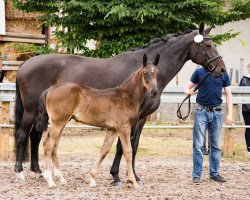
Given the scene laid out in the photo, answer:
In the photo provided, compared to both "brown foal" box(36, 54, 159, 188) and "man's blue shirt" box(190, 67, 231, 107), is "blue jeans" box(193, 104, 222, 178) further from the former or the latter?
"brown foal" box(36, 54, 159, 188)

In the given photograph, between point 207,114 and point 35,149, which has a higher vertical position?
point 207,114

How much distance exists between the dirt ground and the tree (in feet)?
7.90

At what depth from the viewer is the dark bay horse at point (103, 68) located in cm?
1037

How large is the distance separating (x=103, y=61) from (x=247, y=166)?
3530 mm

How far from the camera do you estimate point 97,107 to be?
31.3 ft

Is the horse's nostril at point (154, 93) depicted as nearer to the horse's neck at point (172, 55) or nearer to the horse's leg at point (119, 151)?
the horse's leg at point (119, 151)

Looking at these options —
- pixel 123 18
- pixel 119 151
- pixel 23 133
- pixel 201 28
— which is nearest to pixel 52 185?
pixel 119 151

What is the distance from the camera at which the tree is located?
597 inches

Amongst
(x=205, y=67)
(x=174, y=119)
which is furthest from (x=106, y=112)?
(x=174, y=119)

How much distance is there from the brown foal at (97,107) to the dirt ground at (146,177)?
0.40m

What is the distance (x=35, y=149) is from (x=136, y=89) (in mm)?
2365

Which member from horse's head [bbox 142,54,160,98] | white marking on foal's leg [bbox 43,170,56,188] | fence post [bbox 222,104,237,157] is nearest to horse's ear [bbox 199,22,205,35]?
horse's head [bbox 142,54,160,98]

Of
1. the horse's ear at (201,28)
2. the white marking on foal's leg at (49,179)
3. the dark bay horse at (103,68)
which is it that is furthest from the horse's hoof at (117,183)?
the horse's ear at (201,28)

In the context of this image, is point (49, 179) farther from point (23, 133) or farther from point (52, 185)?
point (23, 133)
